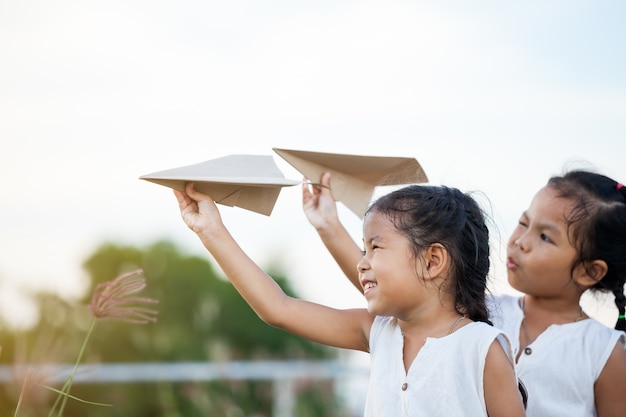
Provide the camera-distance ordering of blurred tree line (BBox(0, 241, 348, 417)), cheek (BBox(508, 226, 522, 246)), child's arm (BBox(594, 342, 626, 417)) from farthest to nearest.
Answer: blurred tree line (BBox(0, 241, 348, 417)) → cheek (BBox(508, 226, 522, 246)) → child's arm (BBox(594, 342, 626, 417))

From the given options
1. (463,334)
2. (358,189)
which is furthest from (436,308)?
(358,189)

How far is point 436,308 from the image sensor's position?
2.24 metres

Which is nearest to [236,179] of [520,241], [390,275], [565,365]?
[390,275]

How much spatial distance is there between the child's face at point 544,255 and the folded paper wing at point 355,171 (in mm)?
358

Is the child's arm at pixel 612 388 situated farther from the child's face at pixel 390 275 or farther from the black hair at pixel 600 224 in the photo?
the child's face at pixel 390 275

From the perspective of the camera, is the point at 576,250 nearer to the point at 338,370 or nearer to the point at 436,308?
the point at 436,308

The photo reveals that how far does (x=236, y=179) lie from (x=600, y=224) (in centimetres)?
117

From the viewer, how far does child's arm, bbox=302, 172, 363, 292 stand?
105 inches

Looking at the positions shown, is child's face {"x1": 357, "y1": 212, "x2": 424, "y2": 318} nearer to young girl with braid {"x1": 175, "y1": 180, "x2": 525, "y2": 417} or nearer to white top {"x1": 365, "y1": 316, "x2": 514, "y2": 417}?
young girl with braid {"x1": 175, "y1": 180, "x2": 525, "y2": 417}

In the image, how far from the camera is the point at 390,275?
2.20 metres

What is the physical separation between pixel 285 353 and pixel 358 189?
9.14m

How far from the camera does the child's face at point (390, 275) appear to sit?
2.19 m

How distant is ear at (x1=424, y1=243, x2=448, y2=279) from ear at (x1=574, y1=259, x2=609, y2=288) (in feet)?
1.99

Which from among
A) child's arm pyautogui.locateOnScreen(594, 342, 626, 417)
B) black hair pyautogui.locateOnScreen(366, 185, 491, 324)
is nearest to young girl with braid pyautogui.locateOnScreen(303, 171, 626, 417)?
child's arm pyautogui.locateOnScreen(594, 342, 626, 417)
